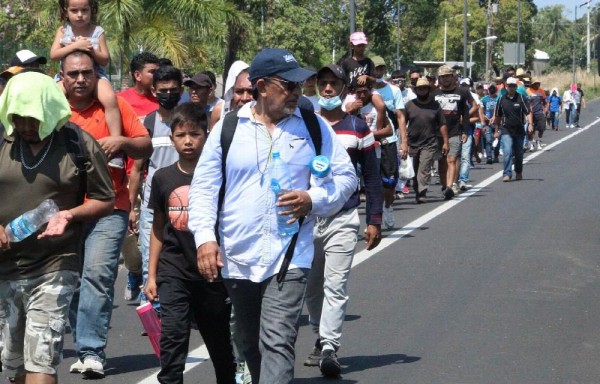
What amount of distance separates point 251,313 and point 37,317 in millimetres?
950

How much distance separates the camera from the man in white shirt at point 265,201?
18.9ft

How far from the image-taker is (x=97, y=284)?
7773 millimetres

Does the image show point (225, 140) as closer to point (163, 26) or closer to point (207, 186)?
point (207, 186)

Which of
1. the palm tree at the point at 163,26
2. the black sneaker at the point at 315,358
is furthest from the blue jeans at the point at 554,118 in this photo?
the black sneaker at the point at 315,358

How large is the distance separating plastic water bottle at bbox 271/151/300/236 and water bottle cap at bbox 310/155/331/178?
116mm

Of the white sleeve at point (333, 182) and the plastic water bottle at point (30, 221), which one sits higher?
the white sleeve at point (333, 182)

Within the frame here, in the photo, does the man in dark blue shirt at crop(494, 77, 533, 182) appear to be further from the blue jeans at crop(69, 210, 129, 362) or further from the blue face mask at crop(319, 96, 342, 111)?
the blue jeans at crop(69, 210, 129, 362)

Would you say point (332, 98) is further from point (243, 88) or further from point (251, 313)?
point (251, 313)

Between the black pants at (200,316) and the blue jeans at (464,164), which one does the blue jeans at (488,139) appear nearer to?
the blue jeans at (464,164)

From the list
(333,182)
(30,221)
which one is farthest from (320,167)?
(30,221)

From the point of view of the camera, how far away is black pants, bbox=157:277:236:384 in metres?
6.57

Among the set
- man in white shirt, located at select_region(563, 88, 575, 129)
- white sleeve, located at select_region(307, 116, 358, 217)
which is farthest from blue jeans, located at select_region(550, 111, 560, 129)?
white sleeve, located at select_region(307, 116, 358, 217)

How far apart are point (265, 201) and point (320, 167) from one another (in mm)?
282

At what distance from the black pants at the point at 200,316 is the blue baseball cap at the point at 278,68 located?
131 cm
